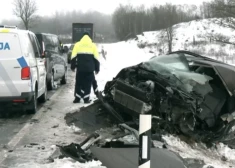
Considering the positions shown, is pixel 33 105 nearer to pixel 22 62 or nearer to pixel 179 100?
pixel 22 62

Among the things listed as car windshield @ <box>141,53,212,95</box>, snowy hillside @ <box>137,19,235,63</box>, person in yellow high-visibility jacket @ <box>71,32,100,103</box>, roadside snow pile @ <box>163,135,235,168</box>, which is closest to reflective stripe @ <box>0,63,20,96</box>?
person in yellow high-visibility jacket @ <box>71,32,100,103</box>

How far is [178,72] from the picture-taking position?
711 centimetres

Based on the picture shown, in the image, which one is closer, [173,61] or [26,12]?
[173,61]

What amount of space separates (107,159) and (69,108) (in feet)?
14.8

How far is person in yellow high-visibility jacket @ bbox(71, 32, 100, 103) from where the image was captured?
994 cm

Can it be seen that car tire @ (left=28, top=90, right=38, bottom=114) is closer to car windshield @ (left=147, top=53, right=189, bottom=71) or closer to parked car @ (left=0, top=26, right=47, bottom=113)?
parked car @ (left=0, top=26, right=47, bottom=113)

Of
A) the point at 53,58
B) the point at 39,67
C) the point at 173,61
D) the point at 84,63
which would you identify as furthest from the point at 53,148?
the point at 53,58

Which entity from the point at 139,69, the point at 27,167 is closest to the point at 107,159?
the point at 27,167

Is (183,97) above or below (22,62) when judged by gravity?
below

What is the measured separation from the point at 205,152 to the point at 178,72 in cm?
155

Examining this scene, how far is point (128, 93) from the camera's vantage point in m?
6.92

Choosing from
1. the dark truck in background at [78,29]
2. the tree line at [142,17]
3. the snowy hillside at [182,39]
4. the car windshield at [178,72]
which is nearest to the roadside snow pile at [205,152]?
the car windshield at [178,72]

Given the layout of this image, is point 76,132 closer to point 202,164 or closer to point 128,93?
point 128,93

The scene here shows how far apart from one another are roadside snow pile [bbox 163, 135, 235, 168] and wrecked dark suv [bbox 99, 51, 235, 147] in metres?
0.17
